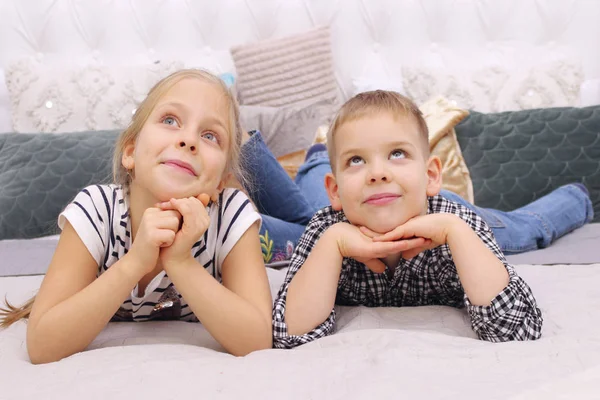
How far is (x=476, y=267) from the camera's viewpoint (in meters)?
0.92

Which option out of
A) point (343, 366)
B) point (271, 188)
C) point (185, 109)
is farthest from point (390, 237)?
point (271, 188)

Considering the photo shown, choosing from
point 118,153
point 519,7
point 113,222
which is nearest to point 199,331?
point 113,222

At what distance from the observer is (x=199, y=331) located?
3.36ft

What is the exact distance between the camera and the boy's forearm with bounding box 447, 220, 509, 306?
917 mm

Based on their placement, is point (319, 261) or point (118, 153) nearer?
point (319, 261)

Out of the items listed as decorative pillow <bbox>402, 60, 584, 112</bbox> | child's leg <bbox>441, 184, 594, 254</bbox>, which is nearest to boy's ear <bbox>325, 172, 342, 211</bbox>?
child's leg <bbox>441, 184, 594, 254</bbox>

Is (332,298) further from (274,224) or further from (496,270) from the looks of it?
(274,224)

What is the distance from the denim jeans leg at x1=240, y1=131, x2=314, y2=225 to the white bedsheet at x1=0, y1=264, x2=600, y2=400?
2.25ft

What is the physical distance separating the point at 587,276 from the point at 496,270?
429 millimetres

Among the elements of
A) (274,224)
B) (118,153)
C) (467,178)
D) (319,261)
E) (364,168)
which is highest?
(118,153)

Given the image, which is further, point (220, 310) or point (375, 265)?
point (375, 265)

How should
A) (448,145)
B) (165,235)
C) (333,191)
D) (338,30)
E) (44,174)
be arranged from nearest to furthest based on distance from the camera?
(165,235) → (333,191) → (44,174) → (448,145) → (338,30)

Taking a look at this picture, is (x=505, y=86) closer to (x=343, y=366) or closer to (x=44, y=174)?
(x=44, y=174)

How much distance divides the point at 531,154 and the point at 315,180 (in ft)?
2.67
